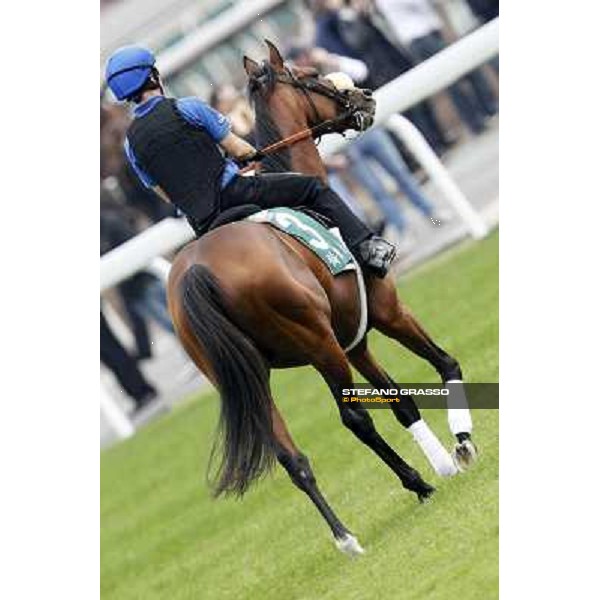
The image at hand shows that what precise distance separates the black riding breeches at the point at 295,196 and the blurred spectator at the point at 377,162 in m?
3.05

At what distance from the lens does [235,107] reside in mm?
13156

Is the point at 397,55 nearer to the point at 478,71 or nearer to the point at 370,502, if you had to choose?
the point at 478,71

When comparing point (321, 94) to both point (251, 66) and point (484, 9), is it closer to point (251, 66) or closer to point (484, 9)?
point (251, 66)

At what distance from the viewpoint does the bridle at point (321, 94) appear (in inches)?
432

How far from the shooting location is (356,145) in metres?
14.3

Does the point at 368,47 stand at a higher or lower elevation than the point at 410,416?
higher

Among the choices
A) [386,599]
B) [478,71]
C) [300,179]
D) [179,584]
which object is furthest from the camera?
[478,71]

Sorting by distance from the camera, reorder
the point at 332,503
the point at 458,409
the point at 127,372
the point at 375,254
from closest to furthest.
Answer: the point at 375,254, the point at 458,409, the point at 332,503, the point at 127,372

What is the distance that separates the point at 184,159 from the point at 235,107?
273 cm

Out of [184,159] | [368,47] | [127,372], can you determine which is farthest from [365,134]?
[184,159]
